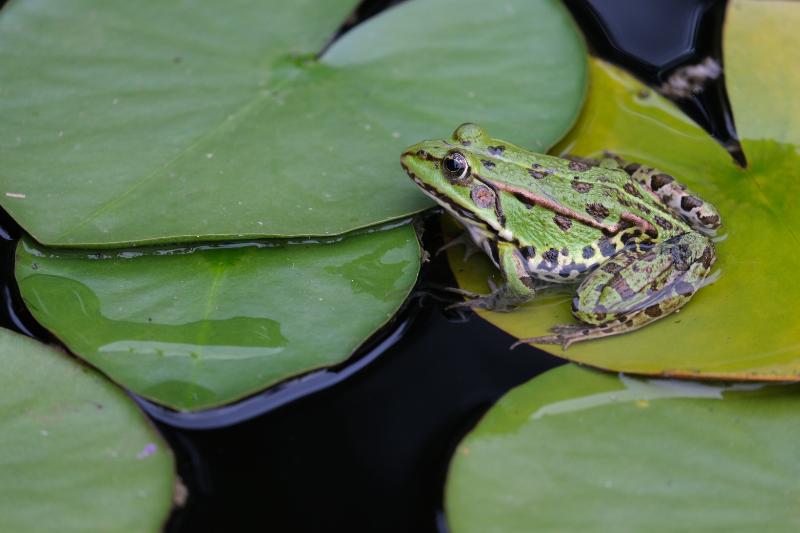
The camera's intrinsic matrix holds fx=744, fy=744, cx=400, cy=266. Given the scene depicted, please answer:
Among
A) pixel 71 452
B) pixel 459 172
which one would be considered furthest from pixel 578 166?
pixel 71 452

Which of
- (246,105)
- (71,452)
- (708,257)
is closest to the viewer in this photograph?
(71,452)

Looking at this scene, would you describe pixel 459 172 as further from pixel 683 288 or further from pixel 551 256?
pixel 683 288

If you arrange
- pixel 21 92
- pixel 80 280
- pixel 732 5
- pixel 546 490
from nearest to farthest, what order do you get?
pixel 546 490
pixel 80 280
pixel 21 92
pixel 732 5

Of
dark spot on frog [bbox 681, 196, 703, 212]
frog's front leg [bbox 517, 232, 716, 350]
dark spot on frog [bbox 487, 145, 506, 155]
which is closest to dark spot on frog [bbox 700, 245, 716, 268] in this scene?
frog's front leg [bbox 517, 232, 716, 350]

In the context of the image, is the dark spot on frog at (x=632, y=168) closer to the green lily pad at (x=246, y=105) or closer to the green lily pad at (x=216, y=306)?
the green lily pad at (x=246, y=105)

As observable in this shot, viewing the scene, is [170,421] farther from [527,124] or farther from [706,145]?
[706,145]

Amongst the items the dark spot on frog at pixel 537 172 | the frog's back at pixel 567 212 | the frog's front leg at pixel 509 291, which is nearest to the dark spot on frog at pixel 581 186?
the frog's back at pixel 567 212

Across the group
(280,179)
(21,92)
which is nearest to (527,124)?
(280,179)
